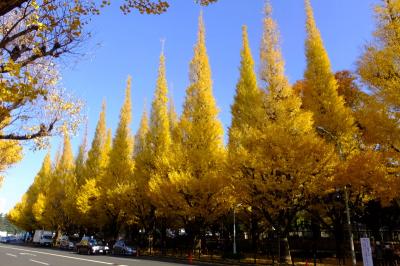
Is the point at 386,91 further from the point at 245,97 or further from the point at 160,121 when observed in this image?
the point at 160,121

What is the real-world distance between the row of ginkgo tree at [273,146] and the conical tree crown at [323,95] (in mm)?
55

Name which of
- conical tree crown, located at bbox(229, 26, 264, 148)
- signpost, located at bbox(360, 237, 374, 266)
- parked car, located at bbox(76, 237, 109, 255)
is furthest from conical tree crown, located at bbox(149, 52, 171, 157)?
signpost, located at bbox(360, 237, 374, 266)

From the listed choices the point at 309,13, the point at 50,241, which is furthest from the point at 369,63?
the point at 50,241

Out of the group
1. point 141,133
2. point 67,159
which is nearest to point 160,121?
point 141,133

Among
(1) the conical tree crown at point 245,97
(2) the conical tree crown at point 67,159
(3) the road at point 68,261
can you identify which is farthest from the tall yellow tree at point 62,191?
(1) the conical tree crown at point 245,97

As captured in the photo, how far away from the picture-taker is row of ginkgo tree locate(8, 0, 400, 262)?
14.3 m

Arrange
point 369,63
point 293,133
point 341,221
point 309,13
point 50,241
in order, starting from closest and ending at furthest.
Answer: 1. point 369,63
2. point 293,133
3. point 341,221
4. point 309,13
5. point 50,241

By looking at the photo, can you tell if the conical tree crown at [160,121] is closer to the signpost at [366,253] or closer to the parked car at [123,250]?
the parked car at [123,250]

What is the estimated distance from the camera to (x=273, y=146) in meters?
17.2

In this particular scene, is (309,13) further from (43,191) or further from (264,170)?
(43,191)

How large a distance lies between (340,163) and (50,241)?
1703 inches

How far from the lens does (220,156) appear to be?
2300 centimetres

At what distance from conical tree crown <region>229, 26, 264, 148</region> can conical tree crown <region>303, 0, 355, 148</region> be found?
2.98 m

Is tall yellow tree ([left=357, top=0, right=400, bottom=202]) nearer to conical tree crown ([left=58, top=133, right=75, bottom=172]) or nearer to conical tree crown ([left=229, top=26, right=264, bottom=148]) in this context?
conical tree crown ([left=229, top=26, right=264, bottom=148])
